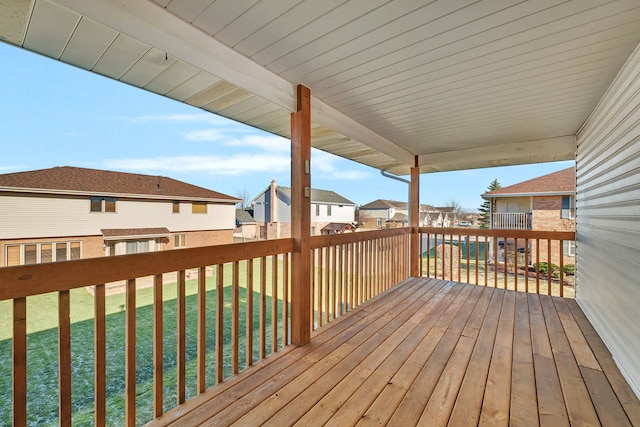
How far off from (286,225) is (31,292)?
1532 millimetres

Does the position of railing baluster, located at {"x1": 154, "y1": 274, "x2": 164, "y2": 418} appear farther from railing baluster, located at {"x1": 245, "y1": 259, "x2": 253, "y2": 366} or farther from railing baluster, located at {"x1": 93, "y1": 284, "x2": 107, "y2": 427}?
railing baluster, located at {"x1": 245, "y1": 259, "x2": 253, "y2": 366}

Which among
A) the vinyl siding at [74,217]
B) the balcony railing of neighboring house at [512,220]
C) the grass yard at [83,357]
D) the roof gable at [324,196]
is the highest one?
the roof gable at [324,196]

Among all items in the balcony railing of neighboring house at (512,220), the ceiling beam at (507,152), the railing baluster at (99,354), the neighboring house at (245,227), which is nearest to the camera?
the railing baluster at (99,354)

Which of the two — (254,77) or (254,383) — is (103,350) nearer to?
(254,383)

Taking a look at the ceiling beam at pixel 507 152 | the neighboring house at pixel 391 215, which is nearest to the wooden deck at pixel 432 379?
the neighboring house at pixel 391 215

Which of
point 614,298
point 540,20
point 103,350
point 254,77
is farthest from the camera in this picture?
point 614,298

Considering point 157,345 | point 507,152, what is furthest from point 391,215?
point 157,345

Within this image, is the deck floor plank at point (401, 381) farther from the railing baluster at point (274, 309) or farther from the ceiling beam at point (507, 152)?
the ceiling beam at point (507, 152)

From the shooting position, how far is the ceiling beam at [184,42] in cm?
131

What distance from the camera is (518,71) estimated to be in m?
2.06

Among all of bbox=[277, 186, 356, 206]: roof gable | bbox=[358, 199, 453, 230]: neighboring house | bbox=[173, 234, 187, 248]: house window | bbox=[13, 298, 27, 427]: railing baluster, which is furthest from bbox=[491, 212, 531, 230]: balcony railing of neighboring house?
bbox=[13, 298, 27, 427]: railing baluster

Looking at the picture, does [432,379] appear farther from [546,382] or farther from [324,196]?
[324,196]

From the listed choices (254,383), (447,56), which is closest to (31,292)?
(254,383)

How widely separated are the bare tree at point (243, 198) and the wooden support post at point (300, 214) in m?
0.47
